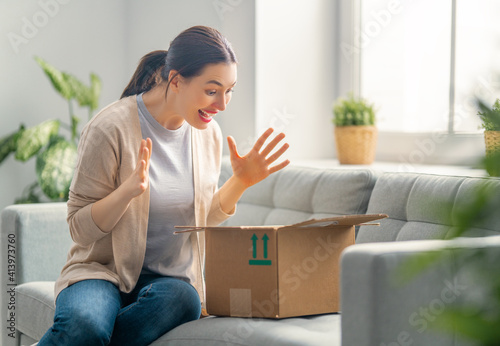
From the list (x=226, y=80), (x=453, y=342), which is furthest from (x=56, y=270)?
(x=453, y=342)

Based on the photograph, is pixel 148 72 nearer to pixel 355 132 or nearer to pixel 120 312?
pixel 120 312

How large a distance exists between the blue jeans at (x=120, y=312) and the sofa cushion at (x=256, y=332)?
5cm

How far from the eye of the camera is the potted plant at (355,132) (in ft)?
8.34

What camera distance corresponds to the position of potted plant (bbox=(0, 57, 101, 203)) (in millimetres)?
3018

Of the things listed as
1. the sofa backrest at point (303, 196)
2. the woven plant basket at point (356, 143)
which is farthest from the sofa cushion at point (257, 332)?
the woven plant basket at point (356, 143)

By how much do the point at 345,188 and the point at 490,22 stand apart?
928 millimetres

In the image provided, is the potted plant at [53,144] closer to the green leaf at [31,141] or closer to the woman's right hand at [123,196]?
the green leaf at [31,141]

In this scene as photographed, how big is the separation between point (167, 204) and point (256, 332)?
Answer: 0.46 m

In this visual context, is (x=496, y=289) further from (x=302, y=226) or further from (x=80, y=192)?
(x=80, y=192)

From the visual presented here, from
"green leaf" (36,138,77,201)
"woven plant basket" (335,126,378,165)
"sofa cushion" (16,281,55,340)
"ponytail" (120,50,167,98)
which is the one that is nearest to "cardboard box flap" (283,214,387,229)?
"ponytail" (120,50,167,98)

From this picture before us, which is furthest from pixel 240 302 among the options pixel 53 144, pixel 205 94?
pixel 53 144

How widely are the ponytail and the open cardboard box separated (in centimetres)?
52

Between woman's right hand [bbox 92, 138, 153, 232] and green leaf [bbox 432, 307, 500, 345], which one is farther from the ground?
green leaf [bbox 432, 307, 500, 345]

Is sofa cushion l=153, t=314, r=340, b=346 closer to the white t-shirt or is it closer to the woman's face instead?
the white t-shirt
